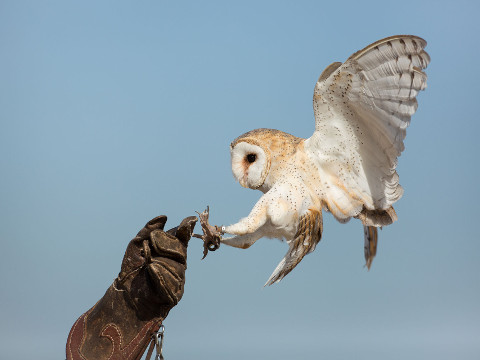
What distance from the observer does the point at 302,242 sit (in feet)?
9.42

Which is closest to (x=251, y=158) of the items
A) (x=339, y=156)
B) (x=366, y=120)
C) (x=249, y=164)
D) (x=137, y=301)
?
(x=249, y=164)

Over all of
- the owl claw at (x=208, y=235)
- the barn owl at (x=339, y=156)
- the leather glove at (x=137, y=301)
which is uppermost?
the barn owl at (x=339, y=156)

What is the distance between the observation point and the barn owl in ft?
9.12

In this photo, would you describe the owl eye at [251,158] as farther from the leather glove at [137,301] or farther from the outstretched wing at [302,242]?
the leather glove at [137,301]

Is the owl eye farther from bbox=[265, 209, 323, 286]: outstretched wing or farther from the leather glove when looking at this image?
the leather glove

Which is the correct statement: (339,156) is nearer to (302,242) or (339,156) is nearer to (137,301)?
(302,242)

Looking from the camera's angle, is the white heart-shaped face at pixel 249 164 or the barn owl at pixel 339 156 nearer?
the barn owl at pixel 339 156

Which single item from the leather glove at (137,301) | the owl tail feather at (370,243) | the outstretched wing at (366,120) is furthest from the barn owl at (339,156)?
the leather glove at (137,301)

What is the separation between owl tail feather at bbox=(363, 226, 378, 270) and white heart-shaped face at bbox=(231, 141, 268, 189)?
575 mm

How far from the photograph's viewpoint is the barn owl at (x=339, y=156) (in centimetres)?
278

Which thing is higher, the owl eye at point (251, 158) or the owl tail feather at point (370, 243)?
the owl eye at point (251, 158)

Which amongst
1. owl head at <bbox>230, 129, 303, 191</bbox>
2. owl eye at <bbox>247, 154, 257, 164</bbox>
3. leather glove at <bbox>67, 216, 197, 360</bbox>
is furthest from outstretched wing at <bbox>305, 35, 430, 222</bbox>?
leather glove at <bbox>67, 216, 197, 360</bbox>

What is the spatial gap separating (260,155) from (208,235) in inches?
17.9

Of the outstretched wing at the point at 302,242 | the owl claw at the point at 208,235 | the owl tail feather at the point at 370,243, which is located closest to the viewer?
the owl claw at the point at 208,235
